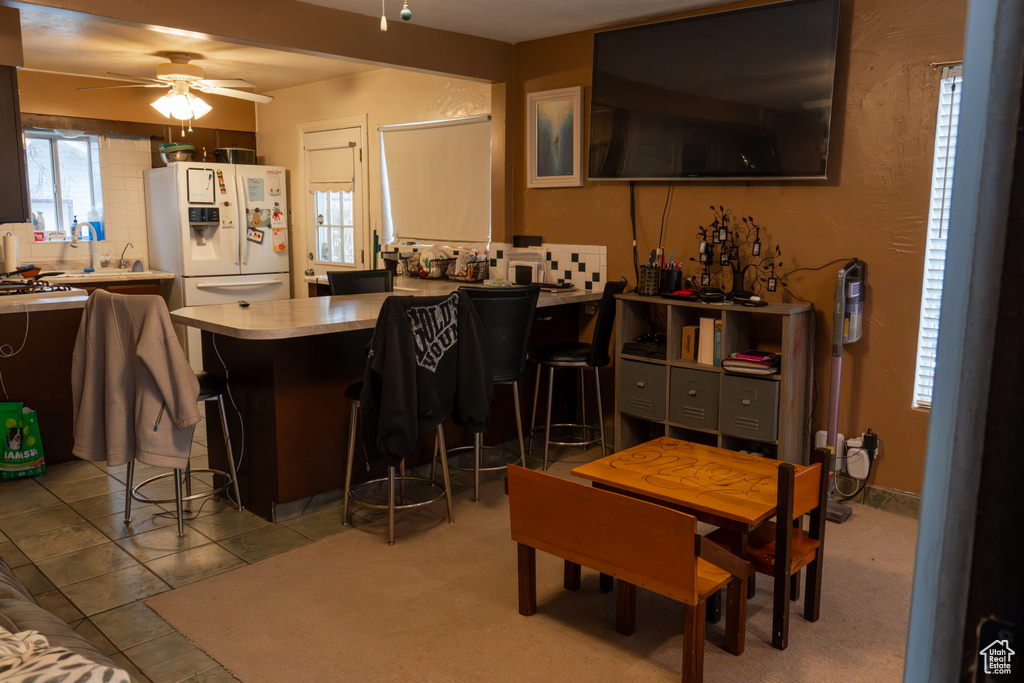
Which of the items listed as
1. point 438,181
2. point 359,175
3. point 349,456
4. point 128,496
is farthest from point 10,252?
point 349,456

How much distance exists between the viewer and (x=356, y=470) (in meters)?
3.75

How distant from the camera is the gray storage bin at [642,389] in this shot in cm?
409

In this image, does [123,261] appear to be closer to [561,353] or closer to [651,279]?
[561,353]

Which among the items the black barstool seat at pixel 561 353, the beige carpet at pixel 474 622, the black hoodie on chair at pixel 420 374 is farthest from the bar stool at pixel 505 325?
the beige carpet at pixel 474 622

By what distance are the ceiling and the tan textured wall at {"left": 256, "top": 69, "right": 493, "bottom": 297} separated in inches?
6.4

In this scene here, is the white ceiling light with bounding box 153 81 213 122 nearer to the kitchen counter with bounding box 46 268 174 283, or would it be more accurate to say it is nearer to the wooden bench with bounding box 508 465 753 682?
the kitchen counter with bounding box 46 268 174 283

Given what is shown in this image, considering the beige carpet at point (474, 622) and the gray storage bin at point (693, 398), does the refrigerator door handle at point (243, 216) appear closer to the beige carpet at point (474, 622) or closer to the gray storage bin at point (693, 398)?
the beige carpet at point (474, 622)

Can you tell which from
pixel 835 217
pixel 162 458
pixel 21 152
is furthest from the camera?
pixel 21 152

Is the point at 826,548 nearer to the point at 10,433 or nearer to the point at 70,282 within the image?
the point at 10,433

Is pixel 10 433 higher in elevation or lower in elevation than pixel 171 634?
higher

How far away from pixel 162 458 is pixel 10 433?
1414 millimetres

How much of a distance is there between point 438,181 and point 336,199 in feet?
4.13

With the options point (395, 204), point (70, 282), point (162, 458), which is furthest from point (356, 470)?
point (70, 282)

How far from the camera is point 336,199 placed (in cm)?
654
